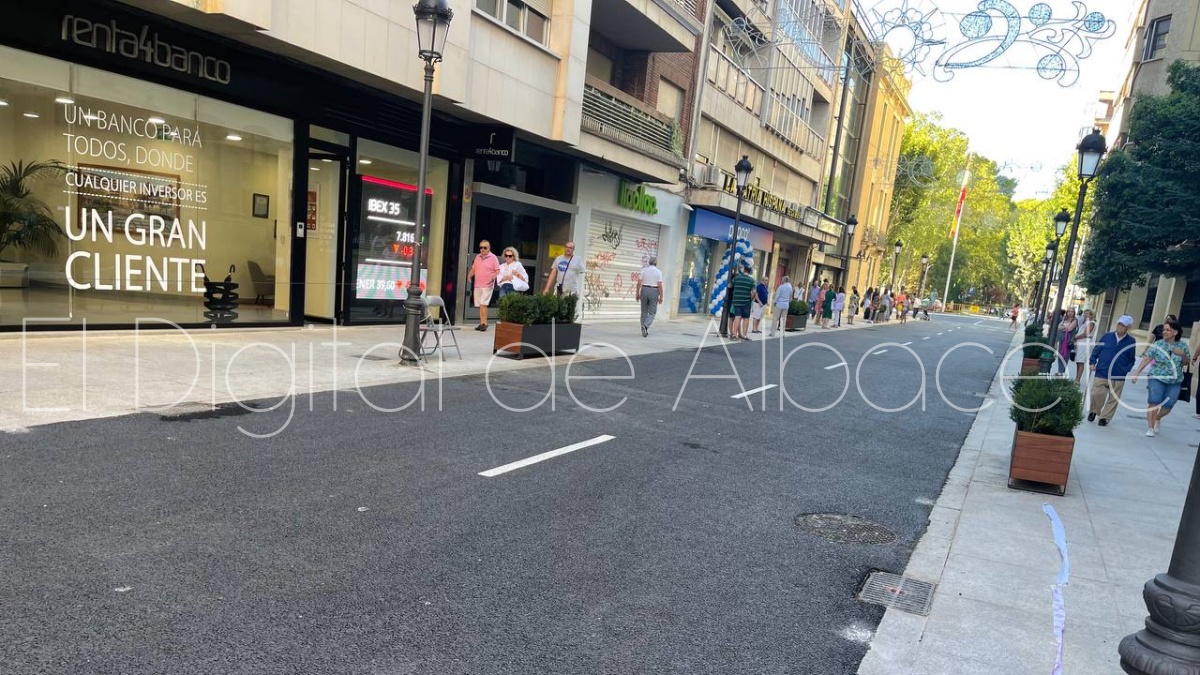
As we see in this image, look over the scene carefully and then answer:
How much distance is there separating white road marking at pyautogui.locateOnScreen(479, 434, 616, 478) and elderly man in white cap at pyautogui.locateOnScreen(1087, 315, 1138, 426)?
8.65 m

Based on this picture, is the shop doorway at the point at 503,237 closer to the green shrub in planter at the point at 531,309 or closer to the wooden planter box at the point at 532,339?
the wooden planter box at the point at 532,339

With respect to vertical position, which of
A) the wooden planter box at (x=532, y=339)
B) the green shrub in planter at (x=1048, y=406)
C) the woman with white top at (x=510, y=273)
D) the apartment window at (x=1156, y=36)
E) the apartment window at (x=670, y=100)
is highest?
the apartment window at (x=1156, y=36)

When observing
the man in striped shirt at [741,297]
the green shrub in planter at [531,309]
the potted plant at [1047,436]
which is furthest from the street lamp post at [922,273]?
the potted plant at [1047,436]

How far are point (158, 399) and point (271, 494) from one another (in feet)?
10.0

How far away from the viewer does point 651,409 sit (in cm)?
909

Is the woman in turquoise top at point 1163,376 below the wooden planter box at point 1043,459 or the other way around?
the other way around

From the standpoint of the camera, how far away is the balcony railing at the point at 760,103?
84.5 feet

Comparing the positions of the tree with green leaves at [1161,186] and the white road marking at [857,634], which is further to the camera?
the tree with green leaves at [1161,186]

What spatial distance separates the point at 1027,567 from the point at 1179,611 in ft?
9.30

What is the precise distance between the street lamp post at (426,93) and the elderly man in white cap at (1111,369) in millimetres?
10641

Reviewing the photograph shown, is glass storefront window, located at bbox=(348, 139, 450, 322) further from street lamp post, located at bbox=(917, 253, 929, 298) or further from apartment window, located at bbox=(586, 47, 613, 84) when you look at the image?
street lamp post, located at bbox=(917, 253, 929, 298)

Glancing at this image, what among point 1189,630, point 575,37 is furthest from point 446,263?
point 1189,630

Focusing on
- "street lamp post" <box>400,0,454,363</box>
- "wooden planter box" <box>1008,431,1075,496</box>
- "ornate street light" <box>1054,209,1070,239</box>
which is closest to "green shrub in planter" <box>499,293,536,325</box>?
"street lamp post" <box>400,0,454,363</box>

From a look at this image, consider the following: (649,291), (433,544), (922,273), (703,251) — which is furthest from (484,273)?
(922,273)
